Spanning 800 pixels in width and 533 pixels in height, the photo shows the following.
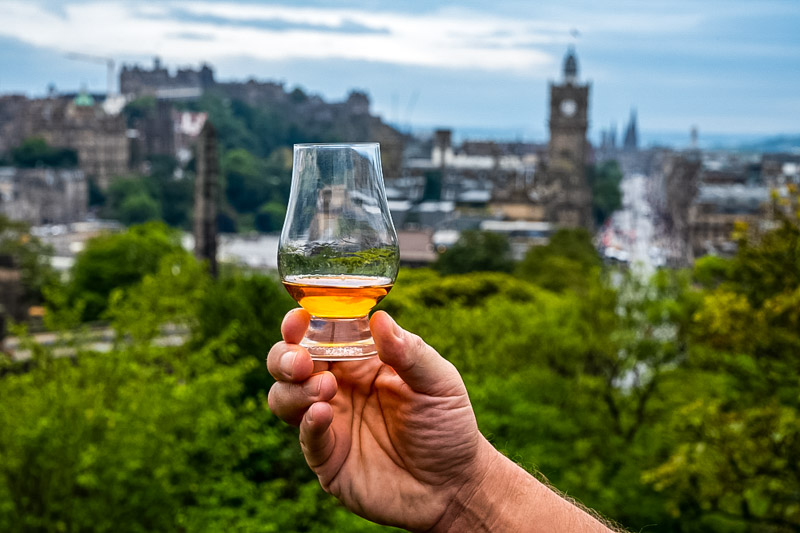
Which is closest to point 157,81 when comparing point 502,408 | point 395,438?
point 502,408

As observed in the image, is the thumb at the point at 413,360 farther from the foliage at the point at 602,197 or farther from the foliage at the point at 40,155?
the foliage at the point at 40,155

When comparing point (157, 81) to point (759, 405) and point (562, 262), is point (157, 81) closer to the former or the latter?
point (562, 262)

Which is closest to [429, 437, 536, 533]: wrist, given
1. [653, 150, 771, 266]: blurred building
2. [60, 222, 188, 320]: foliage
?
[60, 222, 188, 320]: foliage

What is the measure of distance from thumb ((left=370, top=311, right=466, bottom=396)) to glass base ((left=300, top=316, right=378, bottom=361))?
3 centimetres

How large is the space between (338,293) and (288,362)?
19 cm

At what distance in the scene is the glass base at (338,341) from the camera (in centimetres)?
253

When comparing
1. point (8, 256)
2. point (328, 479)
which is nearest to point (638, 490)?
point (328, 479)

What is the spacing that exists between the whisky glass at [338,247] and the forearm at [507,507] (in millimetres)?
517

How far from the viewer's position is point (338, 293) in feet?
8.23

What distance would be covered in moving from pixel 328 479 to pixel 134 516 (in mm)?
9968

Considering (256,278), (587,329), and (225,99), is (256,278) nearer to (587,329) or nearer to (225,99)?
(587,329)

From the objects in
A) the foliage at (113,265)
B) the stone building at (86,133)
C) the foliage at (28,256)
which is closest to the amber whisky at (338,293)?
the foliage at (28,256)

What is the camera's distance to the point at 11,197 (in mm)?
92312

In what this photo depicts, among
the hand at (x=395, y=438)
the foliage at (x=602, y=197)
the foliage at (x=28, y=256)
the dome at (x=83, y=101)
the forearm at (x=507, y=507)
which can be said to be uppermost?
the dome at (x=83, y=101)
